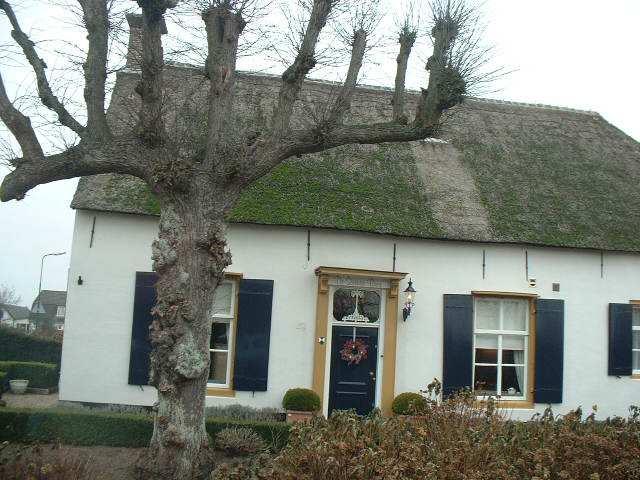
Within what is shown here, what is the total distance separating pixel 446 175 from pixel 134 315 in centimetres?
638

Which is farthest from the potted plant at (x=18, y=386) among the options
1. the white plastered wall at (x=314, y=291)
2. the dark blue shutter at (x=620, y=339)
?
the dark blue shutter at (x=620, y=339)

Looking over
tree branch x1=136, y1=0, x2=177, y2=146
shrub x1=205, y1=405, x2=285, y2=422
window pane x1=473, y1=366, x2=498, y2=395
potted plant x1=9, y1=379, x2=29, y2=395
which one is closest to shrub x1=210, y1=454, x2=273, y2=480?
tree branch x1=136, y1=0, x2=177, y2=146

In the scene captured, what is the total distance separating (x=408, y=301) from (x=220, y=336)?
10.5 feet

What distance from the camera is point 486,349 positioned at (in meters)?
10.8

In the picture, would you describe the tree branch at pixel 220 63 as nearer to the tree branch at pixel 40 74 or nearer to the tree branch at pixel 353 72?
the tree branch at pixel 353 72

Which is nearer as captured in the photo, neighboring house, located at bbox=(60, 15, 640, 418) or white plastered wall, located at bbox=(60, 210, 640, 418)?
white plastered wall, located at bbox=(60, 210, 640, 418)

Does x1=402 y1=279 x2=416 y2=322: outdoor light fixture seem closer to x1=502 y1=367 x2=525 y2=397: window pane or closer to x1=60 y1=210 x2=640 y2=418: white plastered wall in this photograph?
x1=60 y1=210 x2=640 y2=418: white plastered wall

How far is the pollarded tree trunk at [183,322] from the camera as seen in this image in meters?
6.11

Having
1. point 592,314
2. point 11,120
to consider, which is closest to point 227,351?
point 11,120

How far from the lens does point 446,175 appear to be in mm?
11898

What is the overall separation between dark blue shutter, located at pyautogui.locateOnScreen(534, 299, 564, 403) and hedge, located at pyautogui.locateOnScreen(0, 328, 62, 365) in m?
14.0

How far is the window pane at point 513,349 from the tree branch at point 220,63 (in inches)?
265

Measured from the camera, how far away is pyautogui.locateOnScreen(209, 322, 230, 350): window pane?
10.1 m

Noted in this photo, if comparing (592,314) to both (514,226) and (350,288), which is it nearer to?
(514,226)
